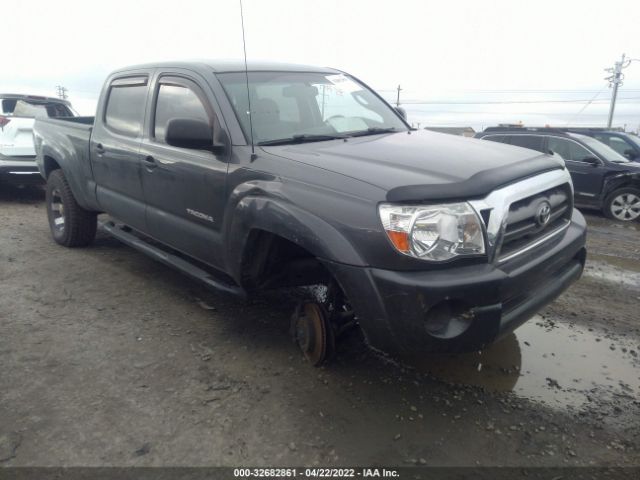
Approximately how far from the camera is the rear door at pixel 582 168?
28.9ft

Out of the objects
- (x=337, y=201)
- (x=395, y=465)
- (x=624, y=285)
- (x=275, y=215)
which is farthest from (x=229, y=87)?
(x=624, y=285)

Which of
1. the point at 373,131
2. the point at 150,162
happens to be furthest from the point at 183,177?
the point at 373,131

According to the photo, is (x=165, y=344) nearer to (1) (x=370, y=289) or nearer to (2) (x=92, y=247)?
(1) (x=370, y=289)

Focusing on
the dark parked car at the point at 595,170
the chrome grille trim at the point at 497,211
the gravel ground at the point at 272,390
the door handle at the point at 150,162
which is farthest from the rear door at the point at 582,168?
the door handle at the point at 150,162

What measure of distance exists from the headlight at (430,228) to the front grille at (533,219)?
277mm

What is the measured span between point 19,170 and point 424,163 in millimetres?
7166

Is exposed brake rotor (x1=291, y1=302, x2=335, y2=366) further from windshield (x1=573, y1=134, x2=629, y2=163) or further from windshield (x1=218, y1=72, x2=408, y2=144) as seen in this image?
windshield (x1=573, y1=134, x2=629, y2=163)

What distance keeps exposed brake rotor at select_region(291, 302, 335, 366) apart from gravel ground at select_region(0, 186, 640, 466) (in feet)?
0.38

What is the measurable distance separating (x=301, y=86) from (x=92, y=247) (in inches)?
128

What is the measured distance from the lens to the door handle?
12.2 feet

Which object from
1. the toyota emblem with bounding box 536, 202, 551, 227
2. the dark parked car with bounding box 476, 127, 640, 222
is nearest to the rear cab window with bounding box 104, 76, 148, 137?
the toyota emblem with bounding box 536, 202, 551, 227

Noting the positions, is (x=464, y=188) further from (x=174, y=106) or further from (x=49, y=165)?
(x=49, y=165)

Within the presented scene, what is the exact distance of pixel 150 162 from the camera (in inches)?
148

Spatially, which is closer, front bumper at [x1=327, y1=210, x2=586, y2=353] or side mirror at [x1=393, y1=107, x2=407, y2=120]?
front bumper at [x1=327, y1=210, x2=586, y2=353]
